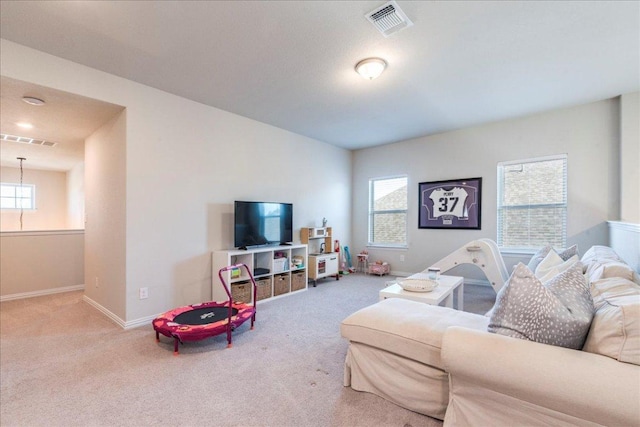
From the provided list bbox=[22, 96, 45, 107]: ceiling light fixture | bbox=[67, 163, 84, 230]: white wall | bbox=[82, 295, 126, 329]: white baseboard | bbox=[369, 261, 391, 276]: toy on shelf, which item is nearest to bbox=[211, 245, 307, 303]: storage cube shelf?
bbox=[82, 295, 126, 329]: white baseboard

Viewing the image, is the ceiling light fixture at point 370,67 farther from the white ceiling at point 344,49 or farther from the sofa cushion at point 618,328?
the sofa cushion at point 618,328

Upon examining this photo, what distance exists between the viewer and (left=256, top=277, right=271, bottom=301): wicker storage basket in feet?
12.7

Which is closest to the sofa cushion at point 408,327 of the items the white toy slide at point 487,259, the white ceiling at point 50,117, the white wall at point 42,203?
the white toy slide at point 487,259

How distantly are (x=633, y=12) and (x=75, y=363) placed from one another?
16.9ft

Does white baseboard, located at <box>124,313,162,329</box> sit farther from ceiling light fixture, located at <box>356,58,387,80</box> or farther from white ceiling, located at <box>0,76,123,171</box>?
ceiling light fixture, located at <box>356,58,387,80</box>

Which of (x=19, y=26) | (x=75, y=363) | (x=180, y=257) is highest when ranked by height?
(x=19, y=26)

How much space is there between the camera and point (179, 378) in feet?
6.73

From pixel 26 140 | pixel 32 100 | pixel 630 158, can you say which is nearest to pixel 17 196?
pixel 26 140

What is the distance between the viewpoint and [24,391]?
1919 mm

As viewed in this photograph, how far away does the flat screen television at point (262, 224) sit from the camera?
387 cm

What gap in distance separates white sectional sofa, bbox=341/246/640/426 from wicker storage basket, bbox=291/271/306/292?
2617 millimetres

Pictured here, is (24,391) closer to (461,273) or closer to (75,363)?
(75,363)

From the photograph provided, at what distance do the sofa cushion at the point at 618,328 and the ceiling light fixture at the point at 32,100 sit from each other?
4.67 m

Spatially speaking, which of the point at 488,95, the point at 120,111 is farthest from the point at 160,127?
the point at 488,95
